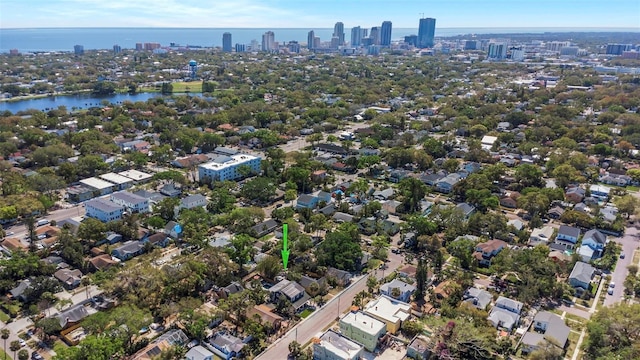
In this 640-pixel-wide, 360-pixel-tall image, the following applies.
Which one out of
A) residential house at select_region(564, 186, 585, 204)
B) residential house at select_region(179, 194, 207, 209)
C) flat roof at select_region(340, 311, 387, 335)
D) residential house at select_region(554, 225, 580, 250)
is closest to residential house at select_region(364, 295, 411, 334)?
flat roof at select_region(340, 311, 387, 335)

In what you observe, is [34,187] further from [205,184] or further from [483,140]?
[483,140]

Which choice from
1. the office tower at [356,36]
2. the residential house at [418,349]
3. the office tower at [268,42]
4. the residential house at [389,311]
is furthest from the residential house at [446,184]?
the office tower at [356,36]

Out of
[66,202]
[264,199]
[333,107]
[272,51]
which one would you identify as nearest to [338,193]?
[264,199]

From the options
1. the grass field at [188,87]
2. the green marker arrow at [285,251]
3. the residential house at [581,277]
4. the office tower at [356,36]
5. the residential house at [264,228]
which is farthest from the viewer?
the office tower at [356,36]

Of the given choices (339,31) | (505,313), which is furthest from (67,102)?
(339,31)

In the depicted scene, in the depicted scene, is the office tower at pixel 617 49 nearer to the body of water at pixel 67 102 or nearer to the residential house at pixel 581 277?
the body of water at pixel 67 102
